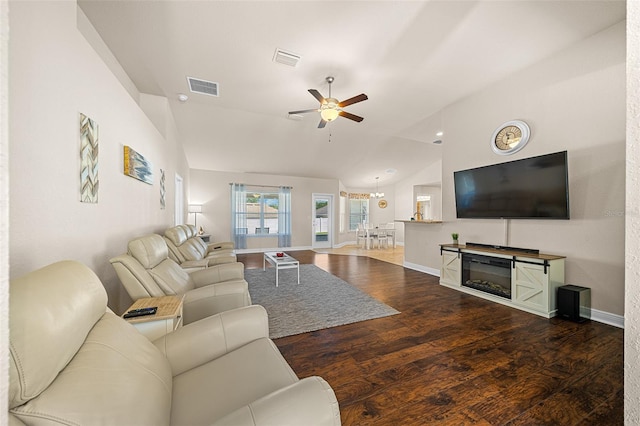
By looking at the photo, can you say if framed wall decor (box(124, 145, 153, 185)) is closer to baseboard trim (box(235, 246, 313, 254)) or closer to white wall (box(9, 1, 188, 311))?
white wall (box(9, 1, 188, 311))

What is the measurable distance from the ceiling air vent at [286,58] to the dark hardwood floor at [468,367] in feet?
10.1

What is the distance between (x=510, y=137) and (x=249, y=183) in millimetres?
6403

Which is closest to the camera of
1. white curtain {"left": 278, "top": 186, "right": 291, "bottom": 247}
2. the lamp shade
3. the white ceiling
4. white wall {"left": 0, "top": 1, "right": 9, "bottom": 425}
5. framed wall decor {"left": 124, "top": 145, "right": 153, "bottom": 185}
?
white wall {"left": 0, "top": 1, "right": 9, "bottom": 425}

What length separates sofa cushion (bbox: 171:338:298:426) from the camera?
921 mm

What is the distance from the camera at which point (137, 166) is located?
2594 mm

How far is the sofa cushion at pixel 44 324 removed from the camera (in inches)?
21.4

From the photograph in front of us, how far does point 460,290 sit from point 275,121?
4558mm

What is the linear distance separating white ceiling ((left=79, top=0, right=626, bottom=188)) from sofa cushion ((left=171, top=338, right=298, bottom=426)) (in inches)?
109

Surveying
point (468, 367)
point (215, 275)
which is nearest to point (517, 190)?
point (468, 367)

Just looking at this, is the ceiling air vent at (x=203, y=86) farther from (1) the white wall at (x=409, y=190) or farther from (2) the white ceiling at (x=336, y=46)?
(1) the white wall at (x=409, y=190)

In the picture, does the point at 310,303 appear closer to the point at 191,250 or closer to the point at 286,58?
the point at 191,250

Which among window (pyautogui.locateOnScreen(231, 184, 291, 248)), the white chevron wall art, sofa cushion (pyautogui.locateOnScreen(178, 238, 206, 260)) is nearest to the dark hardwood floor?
sofa cushion (pyautogui.locateOnScreen(178, 238, 206, 260))

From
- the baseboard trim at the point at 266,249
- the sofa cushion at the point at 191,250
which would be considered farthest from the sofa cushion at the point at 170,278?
the baseboard trim at the point at 266,249

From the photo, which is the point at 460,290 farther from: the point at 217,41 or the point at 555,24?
the point at 217,41
